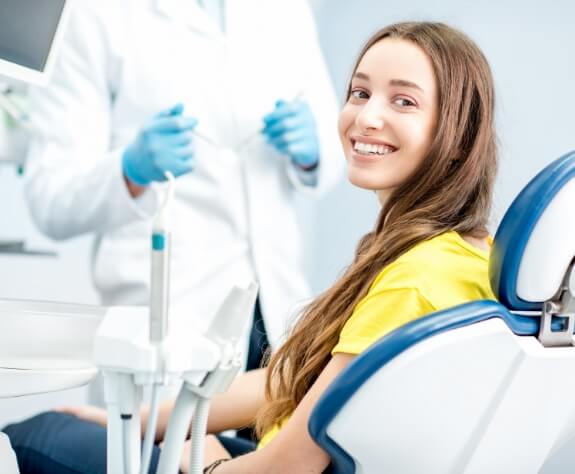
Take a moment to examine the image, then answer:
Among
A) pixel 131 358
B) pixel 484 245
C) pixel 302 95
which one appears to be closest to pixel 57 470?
pixel 131 358

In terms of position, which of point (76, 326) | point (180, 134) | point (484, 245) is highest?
point (484, 245)

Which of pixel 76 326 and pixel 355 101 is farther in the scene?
pixel 355 101

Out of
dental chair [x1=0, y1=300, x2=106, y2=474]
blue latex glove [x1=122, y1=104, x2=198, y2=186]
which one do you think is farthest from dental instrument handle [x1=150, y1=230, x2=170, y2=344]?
blue latex glove [x1=122, y1=104, x2=198, y2=186]

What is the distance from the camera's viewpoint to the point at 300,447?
859 mm

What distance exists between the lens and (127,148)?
175 centimetres

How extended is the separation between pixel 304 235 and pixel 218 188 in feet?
4.29

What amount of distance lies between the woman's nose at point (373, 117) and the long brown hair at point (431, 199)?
76mm

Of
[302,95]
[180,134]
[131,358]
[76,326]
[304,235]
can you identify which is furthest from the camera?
[304,235]

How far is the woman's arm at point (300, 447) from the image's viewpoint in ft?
2.82

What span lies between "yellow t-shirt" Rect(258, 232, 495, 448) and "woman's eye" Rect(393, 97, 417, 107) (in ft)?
0.74

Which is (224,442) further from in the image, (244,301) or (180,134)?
(180,134)

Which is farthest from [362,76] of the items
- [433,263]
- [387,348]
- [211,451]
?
[211,451]

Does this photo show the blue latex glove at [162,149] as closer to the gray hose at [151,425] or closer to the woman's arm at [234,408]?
the woman's arm at [234,408]

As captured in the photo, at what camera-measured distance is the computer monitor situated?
1.11 metres
